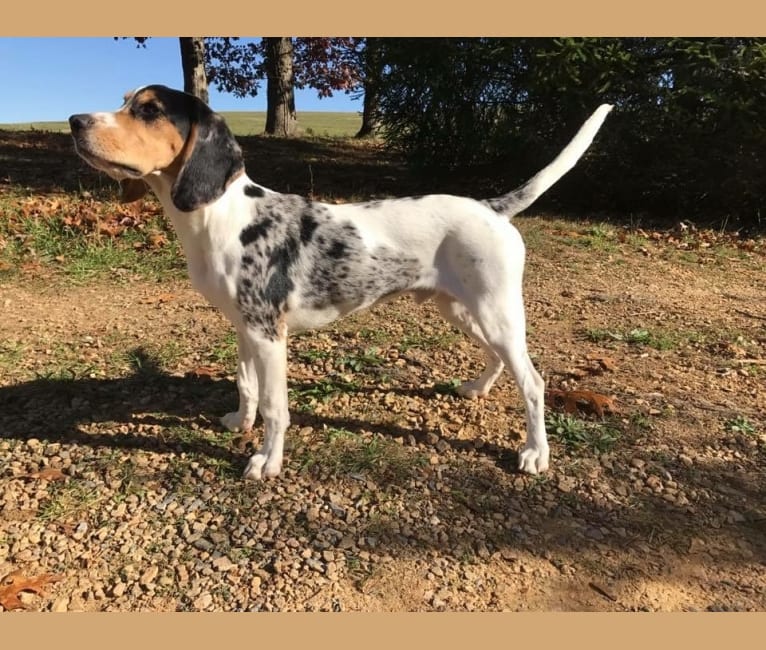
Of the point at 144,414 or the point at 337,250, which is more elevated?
the point at 337,250

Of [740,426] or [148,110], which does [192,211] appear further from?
[740,426]

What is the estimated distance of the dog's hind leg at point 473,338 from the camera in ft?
14.4

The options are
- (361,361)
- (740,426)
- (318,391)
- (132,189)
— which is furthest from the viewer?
(361,361)

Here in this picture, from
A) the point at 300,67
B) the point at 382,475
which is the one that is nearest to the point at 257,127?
the point at 300,67

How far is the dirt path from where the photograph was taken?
3.10m

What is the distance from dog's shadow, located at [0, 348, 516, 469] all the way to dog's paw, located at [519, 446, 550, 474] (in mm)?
115

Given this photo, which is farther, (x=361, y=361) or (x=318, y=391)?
(x=361, y=361)

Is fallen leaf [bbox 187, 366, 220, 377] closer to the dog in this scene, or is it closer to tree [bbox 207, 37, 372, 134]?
A: the dog

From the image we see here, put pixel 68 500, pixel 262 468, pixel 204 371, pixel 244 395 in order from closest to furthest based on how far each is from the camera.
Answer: pixel 68 500
pixel 262 468
pixel 244 395
pixel 204 371

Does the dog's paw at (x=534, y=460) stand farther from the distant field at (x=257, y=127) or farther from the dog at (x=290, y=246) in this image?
the distant field at (x=257, y=127)

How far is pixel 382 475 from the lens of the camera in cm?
390

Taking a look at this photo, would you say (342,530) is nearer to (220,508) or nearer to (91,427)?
(220,508)

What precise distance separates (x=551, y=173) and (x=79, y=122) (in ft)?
9.00


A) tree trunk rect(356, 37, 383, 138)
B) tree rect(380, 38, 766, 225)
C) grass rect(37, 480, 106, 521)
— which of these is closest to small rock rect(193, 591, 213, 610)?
grass rect(37, 480, 106, 521)
